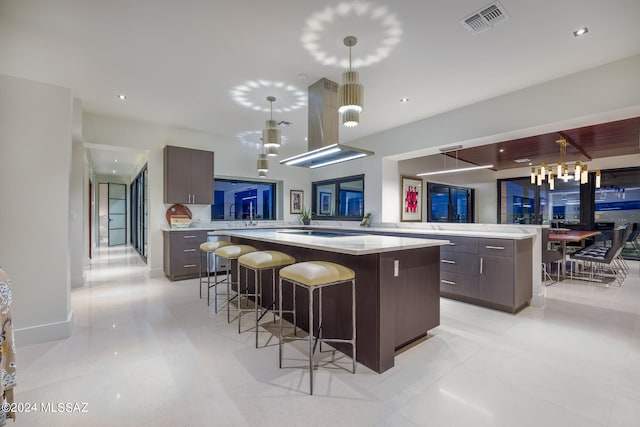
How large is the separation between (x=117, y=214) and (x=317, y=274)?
11501mm

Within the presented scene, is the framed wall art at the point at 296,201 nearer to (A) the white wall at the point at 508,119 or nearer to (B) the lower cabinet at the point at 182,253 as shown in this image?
(A) the white wall at the point at 508,119

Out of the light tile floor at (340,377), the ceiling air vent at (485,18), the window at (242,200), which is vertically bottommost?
the light tile floor at (340,377)

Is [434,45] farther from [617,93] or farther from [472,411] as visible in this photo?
[472,411]

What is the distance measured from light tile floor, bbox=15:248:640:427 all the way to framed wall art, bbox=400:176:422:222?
114 inches

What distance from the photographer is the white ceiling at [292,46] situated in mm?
2188

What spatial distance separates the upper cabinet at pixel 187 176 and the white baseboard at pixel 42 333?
2635mm

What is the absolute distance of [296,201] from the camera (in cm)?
697

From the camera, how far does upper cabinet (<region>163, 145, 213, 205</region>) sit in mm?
4871

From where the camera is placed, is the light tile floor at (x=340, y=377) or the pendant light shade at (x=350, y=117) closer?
the light tile floor at (x=340, y=377)

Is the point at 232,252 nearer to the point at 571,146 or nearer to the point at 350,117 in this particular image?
the point at 350,117

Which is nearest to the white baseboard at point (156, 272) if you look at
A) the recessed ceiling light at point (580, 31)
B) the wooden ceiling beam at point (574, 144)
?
the recessed ceiling light at point (580, 31)

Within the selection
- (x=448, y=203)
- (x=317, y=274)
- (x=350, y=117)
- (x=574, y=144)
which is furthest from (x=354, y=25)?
(x=448, y=203)

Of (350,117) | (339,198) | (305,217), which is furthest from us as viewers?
(305,217)

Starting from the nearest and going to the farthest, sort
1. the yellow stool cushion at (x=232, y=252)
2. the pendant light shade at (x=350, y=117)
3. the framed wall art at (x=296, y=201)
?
the pendant light shade at (x=350, y=117)
the yellow stool cushion at (x=232, y=252)
the framed wall art at (x=296, y=201)
